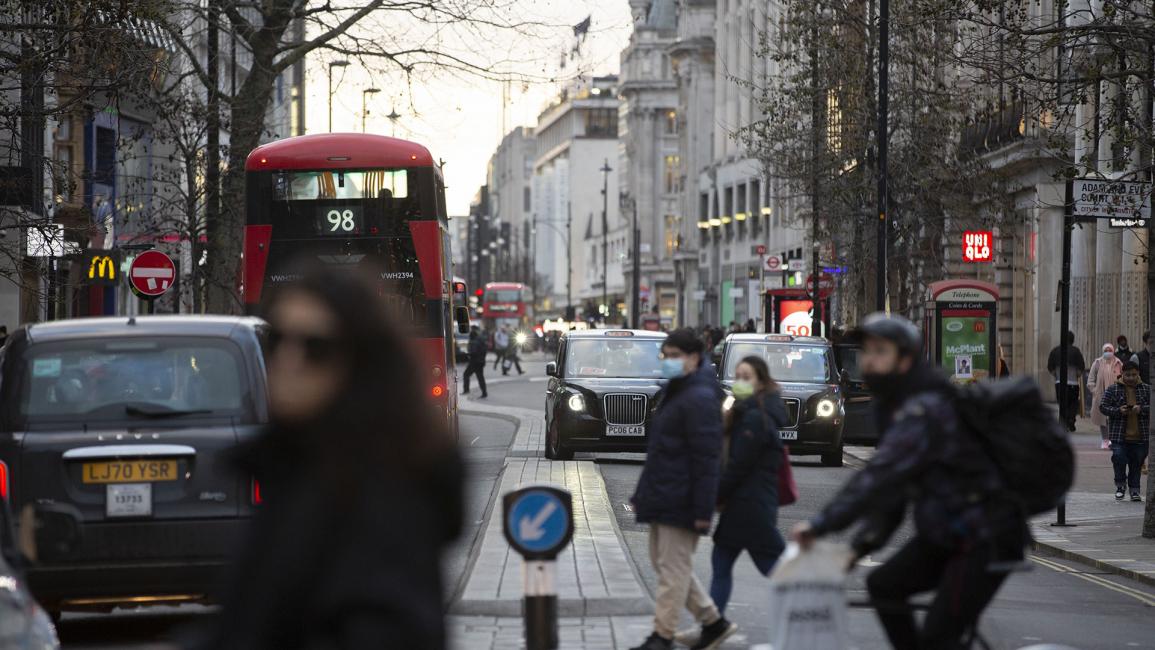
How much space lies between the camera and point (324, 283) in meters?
3.98

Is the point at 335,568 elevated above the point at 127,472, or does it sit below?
above

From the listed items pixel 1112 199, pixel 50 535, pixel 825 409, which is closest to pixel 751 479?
pixel 50 535

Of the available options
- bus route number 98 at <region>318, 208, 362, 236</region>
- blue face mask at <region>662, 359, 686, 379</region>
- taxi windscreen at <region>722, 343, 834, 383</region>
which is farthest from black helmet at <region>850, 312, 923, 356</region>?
taxi windscreen at <region>722, 343, 834, 383</region>

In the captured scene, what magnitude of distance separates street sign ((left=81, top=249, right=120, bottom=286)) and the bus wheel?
671 cm

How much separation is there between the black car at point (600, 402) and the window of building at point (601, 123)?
164 m

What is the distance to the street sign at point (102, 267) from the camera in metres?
27.7

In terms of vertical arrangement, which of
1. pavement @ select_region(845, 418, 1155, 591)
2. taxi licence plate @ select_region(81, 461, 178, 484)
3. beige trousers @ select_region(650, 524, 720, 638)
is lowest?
pavement @ select_region(845, 418, 1155, 591)

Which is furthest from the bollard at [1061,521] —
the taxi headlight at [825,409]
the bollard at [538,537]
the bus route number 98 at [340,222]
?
the bollard at [538,537]

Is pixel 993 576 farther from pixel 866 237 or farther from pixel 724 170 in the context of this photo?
pixel 724 170

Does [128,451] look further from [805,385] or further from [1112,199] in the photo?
[805,385]

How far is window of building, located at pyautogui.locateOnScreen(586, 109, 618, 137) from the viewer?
623ft

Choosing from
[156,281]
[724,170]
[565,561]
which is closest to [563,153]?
[724,170]

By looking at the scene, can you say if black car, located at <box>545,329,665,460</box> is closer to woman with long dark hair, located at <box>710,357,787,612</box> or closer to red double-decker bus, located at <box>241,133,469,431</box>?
red double-decker bus, located at <box>241,133,469,431</box>

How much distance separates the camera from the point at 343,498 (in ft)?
12.7
